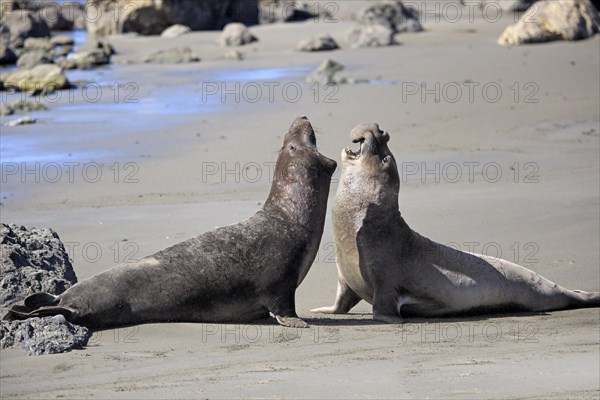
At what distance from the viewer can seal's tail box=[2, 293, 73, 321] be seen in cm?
605

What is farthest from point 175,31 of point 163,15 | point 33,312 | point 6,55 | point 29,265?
point 33,312

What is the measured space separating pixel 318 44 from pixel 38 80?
22.9 feet

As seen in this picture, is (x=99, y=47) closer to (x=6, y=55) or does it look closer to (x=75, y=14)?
(x=6, y=55)

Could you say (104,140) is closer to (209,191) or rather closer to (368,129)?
(209,191)

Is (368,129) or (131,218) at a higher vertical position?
(368,129)

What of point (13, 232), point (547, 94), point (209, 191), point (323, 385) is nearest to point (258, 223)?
point (13, 232)

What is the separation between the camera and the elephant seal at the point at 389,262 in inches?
291

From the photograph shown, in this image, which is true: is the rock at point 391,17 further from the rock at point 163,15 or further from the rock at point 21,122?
the rock at point 21,122

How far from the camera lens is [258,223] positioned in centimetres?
709

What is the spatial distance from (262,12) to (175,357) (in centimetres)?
3126

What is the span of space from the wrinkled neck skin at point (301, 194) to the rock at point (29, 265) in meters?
1.35

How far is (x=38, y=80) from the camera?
1989 cm

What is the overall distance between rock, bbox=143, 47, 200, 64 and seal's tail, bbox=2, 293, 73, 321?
17.9 metres

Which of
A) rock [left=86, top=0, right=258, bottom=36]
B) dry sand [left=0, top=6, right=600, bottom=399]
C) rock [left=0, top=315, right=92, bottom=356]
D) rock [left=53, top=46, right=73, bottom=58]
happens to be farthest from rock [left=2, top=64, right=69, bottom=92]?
rock [left=0, top=315, right=92, bottom=356]
